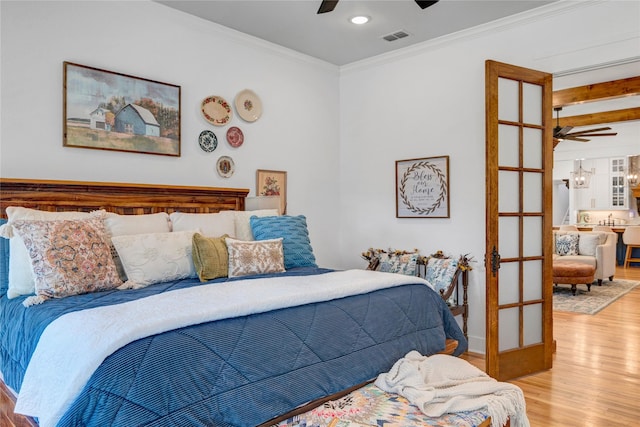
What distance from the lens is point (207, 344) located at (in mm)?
1626

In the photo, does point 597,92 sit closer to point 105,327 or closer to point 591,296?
point 591,296

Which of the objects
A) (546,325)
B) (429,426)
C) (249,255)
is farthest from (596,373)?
(249,255)

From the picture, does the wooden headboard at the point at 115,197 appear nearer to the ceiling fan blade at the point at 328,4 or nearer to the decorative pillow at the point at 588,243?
the ceiling fan blade at the point at 328,4

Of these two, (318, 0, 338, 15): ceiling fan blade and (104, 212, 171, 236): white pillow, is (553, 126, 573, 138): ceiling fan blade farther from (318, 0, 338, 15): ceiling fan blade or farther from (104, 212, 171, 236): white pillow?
(104, 212, 171, 236): white pillow

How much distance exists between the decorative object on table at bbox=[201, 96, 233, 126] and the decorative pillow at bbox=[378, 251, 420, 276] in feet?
6.58

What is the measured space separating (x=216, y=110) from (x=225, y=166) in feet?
1.63

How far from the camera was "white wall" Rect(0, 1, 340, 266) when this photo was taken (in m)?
2.80

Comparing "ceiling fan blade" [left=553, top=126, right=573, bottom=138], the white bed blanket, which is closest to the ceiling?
the white bed blanket

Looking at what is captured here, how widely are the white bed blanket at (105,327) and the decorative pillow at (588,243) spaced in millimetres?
6533

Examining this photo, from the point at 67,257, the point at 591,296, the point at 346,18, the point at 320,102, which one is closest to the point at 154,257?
the point at 67,257

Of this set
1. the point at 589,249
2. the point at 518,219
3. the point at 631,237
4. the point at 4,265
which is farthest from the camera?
the point at 631,237

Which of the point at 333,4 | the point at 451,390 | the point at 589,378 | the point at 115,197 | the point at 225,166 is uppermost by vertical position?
the point at 333,4

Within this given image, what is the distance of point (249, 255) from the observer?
2857mm

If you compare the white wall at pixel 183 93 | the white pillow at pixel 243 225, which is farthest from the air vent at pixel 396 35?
the white pillow at pixel 243 225
